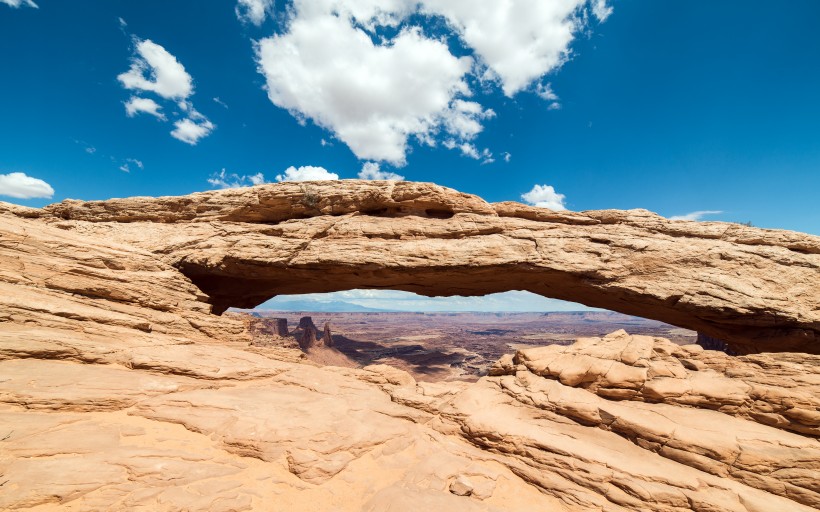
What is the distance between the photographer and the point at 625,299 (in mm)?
17594

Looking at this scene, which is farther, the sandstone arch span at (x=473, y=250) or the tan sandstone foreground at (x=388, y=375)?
the sandstone arch span at (x=473, y=250)

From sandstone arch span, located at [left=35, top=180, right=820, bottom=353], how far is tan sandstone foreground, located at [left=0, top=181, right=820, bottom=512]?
4.6 inches

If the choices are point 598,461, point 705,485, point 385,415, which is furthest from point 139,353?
point 705,485

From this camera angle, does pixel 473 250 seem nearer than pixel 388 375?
No

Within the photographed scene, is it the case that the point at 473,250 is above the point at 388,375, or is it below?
above

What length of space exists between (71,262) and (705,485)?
952 inches

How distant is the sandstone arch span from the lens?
15.3m

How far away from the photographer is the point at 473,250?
17.7 metres

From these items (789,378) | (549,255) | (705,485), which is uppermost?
(549,255)

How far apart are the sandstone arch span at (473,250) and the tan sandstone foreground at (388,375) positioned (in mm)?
117

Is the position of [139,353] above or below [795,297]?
below

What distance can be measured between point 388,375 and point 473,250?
8.00m

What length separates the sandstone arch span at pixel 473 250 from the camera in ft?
50.3

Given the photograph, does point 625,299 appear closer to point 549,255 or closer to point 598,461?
point 549,255
